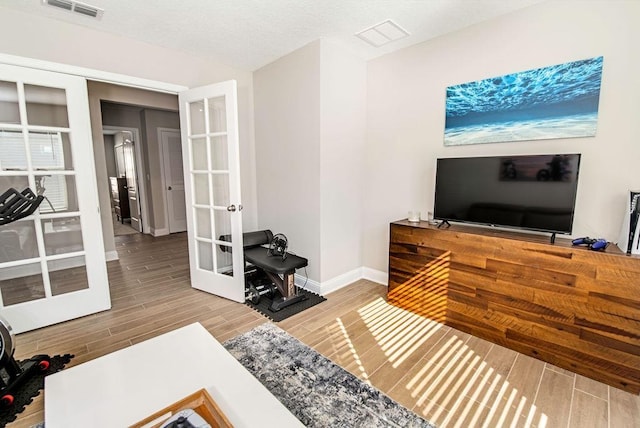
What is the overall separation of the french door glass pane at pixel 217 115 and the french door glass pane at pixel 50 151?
1.20m

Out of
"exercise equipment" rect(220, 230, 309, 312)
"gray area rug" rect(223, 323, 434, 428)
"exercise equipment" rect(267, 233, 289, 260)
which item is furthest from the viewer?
"exercise equipment" rect(267, 233, 289, 260)

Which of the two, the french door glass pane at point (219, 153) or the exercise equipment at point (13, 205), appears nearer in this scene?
the exercise equipment at point (13, 205)

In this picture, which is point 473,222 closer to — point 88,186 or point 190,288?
point 190,288

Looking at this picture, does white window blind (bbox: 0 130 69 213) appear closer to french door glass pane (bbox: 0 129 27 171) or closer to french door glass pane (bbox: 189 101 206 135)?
french door glass pane (bbox: 0 129 27 171)

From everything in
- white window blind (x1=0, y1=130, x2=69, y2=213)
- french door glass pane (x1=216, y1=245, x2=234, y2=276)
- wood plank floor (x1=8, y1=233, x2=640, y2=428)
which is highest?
white window blind (x1=0, y1=130, x2=69, y2=213)

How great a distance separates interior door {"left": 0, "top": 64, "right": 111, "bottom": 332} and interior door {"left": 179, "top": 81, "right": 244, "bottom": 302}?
0.85m

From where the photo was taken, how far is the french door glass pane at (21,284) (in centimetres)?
231

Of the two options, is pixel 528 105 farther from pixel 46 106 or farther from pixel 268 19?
pixel 46 106

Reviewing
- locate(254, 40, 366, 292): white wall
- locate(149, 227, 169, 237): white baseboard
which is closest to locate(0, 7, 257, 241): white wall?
locate(254, 40, 366, 292): white wall

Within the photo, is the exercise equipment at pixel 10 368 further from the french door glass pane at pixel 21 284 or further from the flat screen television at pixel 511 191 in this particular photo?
the flat screen television at pixel 511 191

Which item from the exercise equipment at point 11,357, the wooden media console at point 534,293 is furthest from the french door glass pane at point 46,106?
the wooden media console at point 534,293

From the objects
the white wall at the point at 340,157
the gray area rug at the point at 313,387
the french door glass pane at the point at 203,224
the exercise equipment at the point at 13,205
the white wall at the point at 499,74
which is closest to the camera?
the gray area rug at the point at 313,387

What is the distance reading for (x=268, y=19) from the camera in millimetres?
2412

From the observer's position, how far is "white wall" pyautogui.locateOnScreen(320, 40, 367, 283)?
291 centimetres
